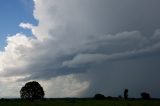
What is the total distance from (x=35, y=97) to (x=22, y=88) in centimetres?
692

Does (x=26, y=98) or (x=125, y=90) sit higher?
(x=125, y=90)

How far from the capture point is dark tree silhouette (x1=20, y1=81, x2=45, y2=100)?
458 feet

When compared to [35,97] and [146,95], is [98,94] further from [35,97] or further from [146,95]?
[35,97]

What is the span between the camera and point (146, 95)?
609 feet

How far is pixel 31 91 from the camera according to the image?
13938cm

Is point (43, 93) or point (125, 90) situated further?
point (125, 90)

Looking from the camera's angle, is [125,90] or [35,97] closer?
[35,97]

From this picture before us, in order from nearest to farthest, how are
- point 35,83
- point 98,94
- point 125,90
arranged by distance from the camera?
point 35,83 < point 98,94 < point 125,90

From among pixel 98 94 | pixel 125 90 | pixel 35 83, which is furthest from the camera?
pixel 125 90

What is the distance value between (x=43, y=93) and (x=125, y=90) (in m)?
67.0

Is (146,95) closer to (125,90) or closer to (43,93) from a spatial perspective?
(125,90)

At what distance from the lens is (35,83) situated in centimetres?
14050

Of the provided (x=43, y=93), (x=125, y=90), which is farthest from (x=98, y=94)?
(x=43, y=93)

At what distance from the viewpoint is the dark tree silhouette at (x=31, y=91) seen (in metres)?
140
